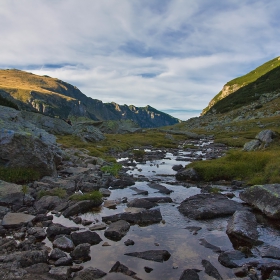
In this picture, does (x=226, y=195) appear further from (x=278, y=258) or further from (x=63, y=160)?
(x=63, y=160)

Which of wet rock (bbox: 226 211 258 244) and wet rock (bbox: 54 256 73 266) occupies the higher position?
wet rock (bbox: 226 211 258 244)

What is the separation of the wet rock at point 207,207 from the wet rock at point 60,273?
7.33m

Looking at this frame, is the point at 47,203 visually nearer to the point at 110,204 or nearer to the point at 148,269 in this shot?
the point at 110,204

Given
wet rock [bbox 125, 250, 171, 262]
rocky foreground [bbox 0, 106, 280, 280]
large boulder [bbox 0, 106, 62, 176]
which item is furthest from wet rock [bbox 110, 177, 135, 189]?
wet rock [bbox 125, 250, 171, 262]

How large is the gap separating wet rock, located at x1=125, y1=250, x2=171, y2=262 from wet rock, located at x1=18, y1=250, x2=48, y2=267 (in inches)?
115

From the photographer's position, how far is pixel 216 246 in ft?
35.0

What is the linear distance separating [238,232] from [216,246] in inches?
55.6

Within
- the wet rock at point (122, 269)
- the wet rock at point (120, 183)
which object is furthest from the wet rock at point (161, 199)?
the wet rock at point (122, 269)

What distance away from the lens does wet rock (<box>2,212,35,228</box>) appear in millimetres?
11906

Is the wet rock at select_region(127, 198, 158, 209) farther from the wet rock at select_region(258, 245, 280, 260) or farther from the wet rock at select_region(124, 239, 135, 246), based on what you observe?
the wet rock at select_region(258, 245, 280, 260)

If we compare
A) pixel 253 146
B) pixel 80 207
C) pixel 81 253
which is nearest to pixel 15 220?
pixel 80 207

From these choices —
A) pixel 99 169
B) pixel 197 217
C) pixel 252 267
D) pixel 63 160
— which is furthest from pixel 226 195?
pixel 63 160

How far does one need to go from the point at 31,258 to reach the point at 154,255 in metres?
4.19

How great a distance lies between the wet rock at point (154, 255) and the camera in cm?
958
